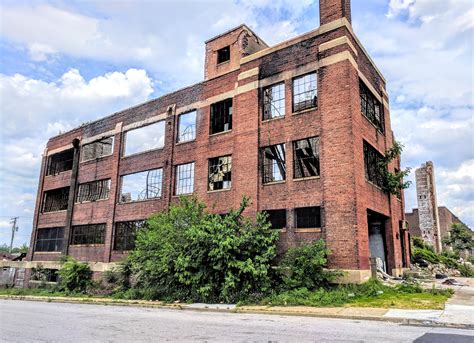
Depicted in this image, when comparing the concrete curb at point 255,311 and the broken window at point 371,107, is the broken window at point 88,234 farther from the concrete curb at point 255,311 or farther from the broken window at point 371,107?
the broken window at point 371,107

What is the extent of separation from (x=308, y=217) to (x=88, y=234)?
64.0 feet

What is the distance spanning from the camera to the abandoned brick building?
17.7 m

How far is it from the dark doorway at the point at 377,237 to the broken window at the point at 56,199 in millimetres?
26010

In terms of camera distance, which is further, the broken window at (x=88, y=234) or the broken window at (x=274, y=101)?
the broken window at (x=88, y=234)

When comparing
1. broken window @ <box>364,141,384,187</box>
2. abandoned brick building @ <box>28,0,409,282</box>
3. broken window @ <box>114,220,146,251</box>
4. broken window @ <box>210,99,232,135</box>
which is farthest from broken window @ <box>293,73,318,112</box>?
broken window @ <box>114,220,146,251</box>

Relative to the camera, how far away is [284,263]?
16891mm

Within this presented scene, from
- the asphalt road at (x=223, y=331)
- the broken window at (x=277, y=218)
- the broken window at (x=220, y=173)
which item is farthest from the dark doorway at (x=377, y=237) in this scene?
the asphalt road at (x=223, y=331)

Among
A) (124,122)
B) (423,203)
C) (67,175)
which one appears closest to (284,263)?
(124,122)

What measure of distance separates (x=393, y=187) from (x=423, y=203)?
20350 millimetres

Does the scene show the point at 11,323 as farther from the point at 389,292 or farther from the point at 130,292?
the point at 389,292

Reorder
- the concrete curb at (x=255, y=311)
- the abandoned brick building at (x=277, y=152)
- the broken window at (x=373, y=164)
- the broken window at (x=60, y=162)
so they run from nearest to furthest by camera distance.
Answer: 1. the concrete curb at (x=255, y=311)
2. the abandoned brick building at (x=277, y=152)
3. the broken window at (x=373, y=164)
4. the broken window at (x=60, y=162)

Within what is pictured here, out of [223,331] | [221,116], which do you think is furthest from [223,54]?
[223,331]

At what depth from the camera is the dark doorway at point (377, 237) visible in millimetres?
21953

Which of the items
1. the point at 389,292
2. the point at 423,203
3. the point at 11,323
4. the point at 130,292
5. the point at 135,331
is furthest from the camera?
the point at 423,203
